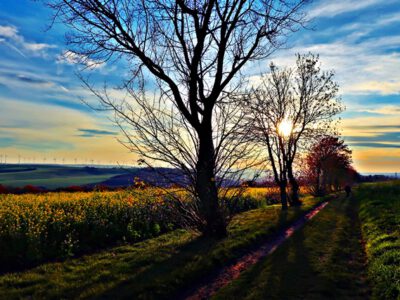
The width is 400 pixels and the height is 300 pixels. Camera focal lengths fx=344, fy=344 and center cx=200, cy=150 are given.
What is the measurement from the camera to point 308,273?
1017cm

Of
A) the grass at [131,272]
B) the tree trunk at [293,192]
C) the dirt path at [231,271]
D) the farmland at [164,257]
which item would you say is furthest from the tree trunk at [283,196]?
the grass at [131,272]

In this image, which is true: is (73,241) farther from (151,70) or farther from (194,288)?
(151,70)

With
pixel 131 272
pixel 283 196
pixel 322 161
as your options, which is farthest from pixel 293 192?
pixel 131 272

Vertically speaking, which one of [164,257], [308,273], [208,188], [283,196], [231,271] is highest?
[208,188]

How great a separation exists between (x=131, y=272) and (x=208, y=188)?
17.3 ft

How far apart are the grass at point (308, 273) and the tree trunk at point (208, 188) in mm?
2747

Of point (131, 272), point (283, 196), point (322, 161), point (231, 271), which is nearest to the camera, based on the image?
point (131, 272)

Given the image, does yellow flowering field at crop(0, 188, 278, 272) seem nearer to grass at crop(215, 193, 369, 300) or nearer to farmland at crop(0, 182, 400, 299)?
farmland at crop(0, 182, 400, 299)

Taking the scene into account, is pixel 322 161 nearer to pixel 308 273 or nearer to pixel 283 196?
pixel 283 196

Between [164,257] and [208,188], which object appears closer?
[164,257]

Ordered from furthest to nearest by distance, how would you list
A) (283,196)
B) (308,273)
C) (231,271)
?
(283,196), (231,271), (308,273)

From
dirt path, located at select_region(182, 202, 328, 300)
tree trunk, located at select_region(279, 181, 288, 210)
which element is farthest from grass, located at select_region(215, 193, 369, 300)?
tree trunk, located at select_region(279, 181, 288, 210)

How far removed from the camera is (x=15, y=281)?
9.45 metres

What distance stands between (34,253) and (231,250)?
273 inches
